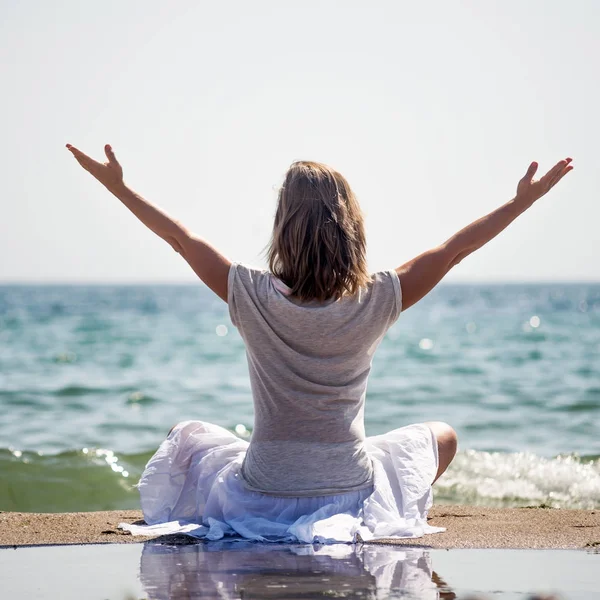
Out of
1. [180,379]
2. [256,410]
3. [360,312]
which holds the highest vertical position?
[360,312]

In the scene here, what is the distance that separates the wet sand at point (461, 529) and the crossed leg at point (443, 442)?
12.5 inches

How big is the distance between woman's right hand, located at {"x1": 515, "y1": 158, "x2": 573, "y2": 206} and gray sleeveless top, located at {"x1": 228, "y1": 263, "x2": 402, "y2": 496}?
722 mm

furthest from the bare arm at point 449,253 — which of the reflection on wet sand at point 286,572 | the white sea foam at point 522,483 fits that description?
the white sea foam at point 522,483

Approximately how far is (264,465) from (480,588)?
1.06 meters

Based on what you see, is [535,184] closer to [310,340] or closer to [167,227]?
[310,340]

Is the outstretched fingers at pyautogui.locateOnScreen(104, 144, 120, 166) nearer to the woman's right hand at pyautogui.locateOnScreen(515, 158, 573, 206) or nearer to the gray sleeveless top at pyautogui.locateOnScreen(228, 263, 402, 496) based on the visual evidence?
the gray sleeveless top at pyautogui.locateOnScreen(228, 263, 402, 496)

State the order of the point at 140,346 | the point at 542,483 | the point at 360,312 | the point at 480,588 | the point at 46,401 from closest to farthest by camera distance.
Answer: the point at 480,588 < the point at 360,312 < the point at 542,483 < the point at 46,401 < the point at 140,346

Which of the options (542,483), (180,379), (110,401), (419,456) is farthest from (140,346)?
(419,456)

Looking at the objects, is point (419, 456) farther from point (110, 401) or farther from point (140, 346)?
point (140, 346)

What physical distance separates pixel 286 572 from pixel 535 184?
76.6 inches

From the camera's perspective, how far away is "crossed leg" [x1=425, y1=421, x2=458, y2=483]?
4191 mm

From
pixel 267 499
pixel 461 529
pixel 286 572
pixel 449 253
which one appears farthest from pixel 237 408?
pixel 286 572

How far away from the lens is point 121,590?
3018 millimetres

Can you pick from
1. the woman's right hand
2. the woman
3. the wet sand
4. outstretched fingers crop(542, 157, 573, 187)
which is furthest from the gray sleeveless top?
outstretched fingers crop(542, 157, 573, 187)
